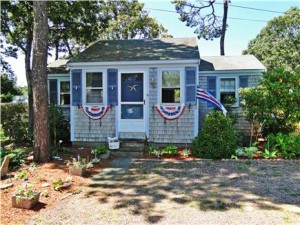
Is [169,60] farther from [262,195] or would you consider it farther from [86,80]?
[262,195]

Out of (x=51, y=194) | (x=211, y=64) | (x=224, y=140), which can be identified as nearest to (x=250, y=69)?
(x=211, y=64)

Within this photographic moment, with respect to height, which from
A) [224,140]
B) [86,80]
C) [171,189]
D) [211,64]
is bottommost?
[171,189]

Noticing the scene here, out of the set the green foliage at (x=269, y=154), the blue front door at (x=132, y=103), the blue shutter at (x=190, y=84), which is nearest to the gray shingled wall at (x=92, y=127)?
the blue front door at (x=132, y=103)

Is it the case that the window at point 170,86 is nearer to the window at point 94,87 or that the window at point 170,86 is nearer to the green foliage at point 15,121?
the window at point 94,87

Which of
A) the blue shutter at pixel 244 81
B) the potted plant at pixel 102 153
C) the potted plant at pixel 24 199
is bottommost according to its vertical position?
the potted plant at pixel 24 199

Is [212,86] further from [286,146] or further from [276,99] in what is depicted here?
[286,146]

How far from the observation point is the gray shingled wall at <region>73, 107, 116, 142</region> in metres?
10.3

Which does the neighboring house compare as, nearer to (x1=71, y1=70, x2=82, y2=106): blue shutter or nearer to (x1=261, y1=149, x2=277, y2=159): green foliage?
(x1=71, y1=70, x2=82, y2=106): blue shutter

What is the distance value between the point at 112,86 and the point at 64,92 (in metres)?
3.67

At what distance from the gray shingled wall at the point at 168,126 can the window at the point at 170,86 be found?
30 centimetres

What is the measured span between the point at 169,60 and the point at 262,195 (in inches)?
222

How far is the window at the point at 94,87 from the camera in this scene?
1025cm

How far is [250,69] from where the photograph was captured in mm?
11695

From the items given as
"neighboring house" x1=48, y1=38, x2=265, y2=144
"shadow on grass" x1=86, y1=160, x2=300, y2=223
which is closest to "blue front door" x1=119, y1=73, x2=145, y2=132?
"neighboring house" x1=48, y1=38, x2=265, y2=144
